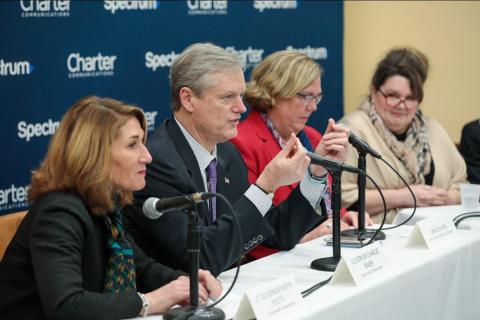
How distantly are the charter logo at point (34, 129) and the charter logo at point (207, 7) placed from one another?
1131mm

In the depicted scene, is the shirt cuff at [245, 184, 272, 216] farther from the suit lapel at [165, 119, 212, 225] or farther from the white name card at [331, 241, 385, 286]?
the white name card at [331, 241, 385, 286]

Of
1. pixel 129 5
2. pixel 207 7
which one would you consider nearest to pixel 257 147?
pixel 129 5

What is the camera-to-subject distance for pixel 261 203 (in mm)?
2777

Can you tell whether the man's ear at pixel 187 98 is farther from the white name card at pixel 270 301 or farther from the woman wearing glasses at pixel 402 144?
the woman wearing glasses at pixel 402 144

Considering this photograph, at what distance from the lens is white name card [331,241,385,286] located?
247cm

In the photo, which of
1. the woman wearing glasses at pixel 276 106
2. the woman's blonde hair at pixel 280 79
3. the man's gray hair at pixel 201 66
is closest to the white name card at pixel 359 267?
the man's gray hair at pixel 201 66

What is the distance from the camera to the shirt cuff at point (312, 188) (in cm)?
Answer: 309

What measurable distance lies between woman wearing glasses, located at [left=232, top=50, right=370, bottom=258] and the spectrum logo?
80 cm

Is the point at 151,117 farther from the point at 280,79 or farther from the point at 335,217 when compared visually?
the point at 335,217

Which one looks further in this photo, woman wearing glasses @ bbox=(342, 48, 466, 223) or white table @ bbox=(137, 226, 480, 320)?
woman wearing glasses @ bbox=(342, 48, 466, 223)

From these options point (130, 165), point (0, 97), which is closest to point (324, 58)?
point (0, 97)

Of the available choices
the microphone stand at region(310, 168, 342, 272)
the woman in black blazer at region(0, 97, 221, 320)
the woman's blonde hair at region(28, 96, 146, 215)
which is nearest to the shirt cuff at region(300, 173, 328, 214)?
the microphone stand at region(310, 168, 342, 272)

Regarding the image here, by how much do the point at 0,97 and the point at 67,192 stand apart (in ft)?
5.19

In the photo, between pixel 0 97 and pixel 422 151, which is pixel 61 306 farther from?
pixel 422 151
